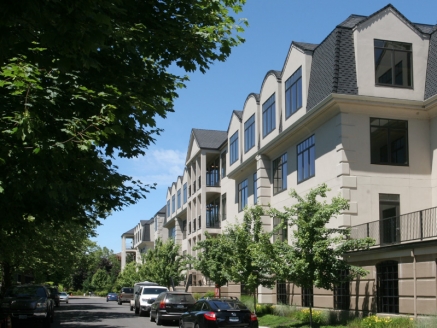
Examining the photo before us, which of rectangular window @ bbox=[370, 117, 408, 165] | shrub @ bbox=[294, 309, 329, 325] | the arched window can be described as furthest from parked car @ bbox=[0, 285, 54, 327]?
rectangular window @ bbox=[370, 117, 408, 165]

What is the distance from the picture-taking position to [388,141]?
2472 cm

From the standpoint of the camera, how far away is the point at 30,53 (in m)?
9.24

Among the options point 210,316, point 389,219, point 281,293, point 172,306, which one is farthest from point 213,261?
point 210,316

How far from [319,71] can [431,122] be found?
5.17m

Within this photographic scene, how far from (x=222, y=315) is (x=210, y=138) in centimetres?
3510

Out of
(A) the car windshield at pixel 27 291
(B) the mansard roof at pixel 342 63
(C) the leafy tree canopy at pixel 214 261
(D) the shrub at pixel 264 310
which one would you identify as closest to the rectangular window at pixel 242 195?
(C) the leafy tree canopy at pixel 214 261

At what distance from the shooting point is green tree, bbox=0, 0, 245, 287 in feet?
25.2

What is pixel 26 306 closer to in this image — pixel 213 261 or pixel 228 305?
pixel 228 305

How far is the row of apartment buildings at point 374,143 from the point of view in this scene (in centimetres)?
2050

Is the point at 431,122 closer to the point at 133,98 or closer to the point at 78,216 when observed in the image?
the point at 78,216

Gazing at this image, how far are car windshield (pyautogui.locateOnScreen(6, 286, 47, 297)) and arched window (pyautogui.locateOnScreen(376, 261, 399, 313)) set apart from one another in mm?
13638

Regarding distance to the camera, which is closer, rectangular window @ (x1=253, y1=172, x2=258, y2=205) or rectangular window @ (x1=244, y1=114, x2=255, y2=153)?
rectangular window @ (x1=253, y1=172, x2=258, y2=205)

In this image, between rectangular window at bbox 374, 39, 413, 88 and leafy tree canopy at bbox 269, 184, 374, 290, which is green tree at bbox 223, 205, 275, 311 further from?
rectangular window at bbox 374, 39, 413, 88

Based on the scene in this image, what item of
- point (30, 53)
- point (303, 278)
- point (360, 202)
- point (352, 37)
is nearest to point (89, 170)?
point (30, 53)
